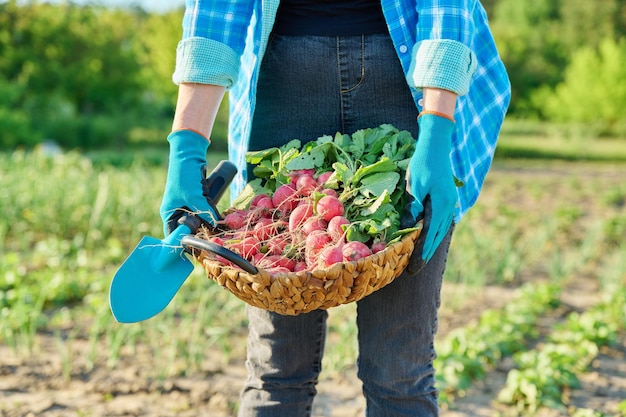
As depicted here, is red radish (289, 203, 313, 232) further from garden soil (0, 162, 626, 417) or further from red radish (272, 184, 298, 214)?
garden soil (0, 162, 626, 417)

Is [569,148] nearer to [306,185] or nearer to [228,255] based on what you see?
[306,185]

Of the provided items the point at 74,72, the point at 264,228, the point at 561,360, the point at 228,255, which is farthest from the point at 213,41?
the point at 74,72

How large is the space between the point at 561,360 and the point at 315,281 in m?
1.82

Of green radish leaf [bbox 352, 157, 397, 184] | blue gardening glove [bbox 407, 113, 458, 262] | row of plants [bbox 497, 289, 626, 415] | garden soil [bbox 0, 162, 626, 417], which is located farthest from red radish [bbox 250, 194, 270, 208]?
row of plants [bbox 497, 289, 626, 415]

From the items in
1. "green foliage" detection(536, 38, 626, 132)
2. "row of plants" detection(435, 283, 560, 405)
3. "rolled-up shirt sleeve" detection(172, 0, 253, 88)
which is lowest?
"row of plants" detection(435, 283, 560, 405)

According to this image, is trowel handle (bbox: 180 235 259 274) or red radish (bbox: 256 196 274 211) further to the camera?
red radish (bbox: 256 196 274 211)

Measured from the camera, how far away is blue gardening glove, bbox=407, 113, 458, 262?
134 cm

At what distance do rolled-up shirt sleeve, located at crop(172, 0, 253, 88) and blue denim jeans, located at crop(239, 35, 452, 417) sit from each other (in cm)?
8

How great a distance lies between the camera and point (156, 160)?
33.9 ft

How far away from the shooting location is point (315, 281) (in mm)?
1235

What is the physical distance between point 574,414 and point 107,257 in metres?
2.80

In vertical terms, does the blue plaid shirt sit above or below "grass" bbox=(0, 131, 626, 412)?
above

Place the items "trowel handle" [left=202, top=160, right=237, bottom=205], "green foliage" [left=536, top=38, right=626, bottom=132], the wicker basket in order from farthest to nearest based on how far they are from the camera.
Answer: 1. "green foliage" [left=536, top=38, right=626, bottom=132]
2. "trowel handle" [left=202, top=160, right=237, bottom=205]
3. the wicker basket

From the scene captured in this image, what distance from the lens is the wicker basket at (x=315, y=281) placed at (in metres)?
1.23
